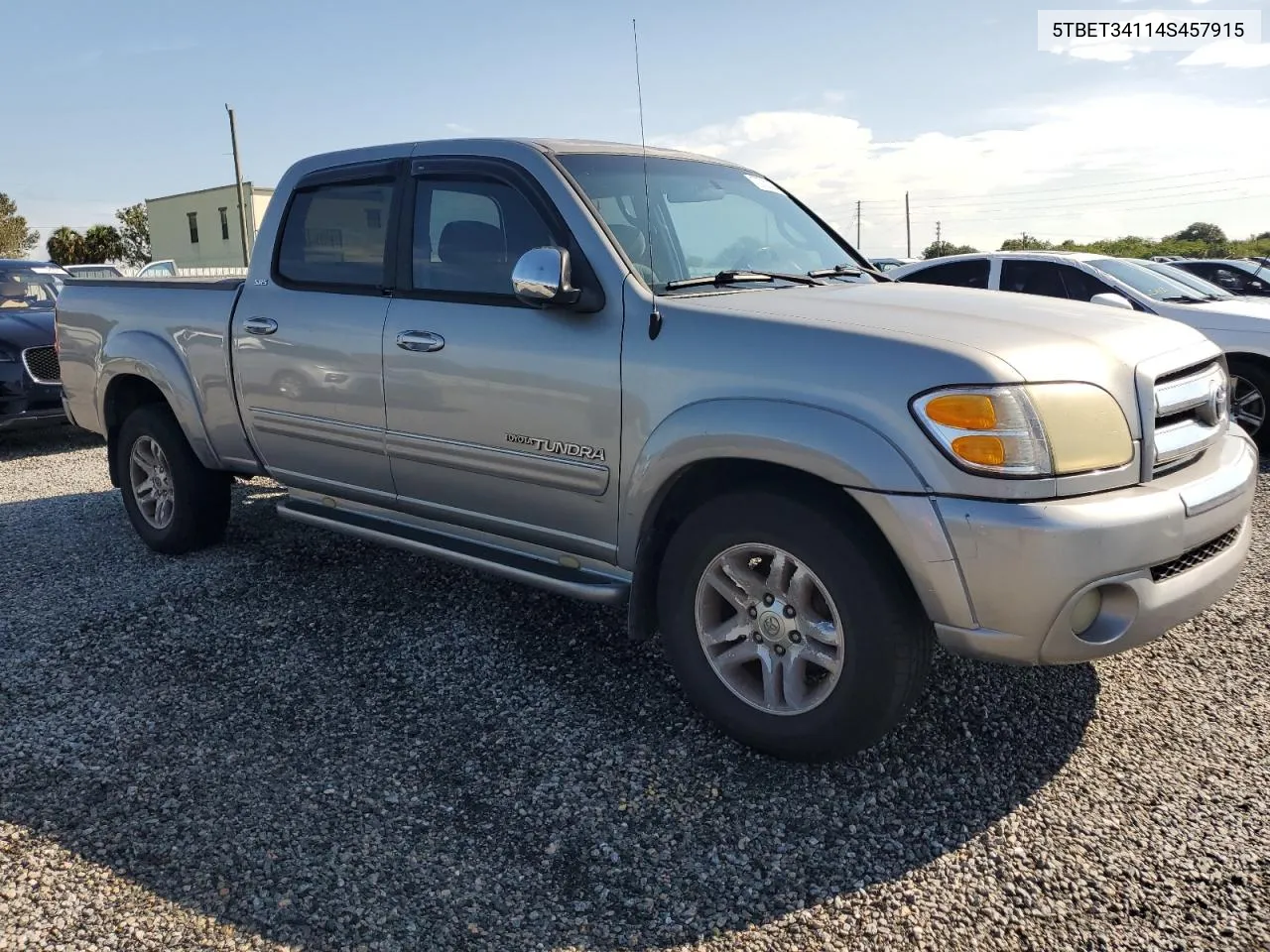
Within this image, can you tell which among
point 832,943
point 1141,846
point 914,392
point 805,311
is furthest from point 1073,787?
point 805,311

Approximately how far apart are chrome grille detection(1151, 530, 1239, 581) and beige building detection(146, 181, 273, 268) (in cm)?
4233

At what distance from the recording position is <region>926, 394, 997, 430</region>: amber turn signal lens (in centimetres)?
259

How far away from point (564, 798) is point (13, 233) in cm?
6112

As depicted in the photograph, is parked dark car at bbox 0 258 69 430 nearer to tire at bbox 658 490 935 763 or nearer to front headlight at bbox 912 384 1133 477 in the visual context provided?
tire at bbox 658 490 935 763

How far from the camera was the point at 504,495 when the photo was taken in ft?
12.2

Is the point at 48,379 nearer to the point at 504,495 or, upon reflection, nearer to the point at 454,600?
the point at 454,600

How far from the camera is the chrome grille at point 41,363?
880 cm

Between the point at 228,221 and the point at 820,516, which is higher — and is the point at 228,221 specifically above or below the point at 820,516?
above

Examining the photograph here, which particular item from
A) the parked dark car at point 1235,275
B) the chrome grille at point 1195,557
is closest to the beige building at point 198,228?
the parked dark car at point 1235,275

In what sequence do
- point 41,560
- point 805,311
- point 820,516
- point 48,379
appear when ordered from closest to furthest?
1. point 820,516
2. point 805,311
3. point 41,560
4. point 48,379

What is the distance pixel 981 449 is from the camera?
8.49 feet

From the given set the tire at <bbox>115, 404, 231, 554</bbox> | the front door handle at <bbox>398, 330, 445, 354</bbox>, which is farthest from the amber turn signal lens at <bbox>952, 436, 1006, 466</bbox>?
the tire at <bbox>115, 404, 231, 554</bbox>

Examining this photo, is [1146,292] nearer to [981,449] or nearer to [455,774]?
Result: [981,449]

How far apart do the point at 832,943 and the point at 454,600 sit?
260cm
